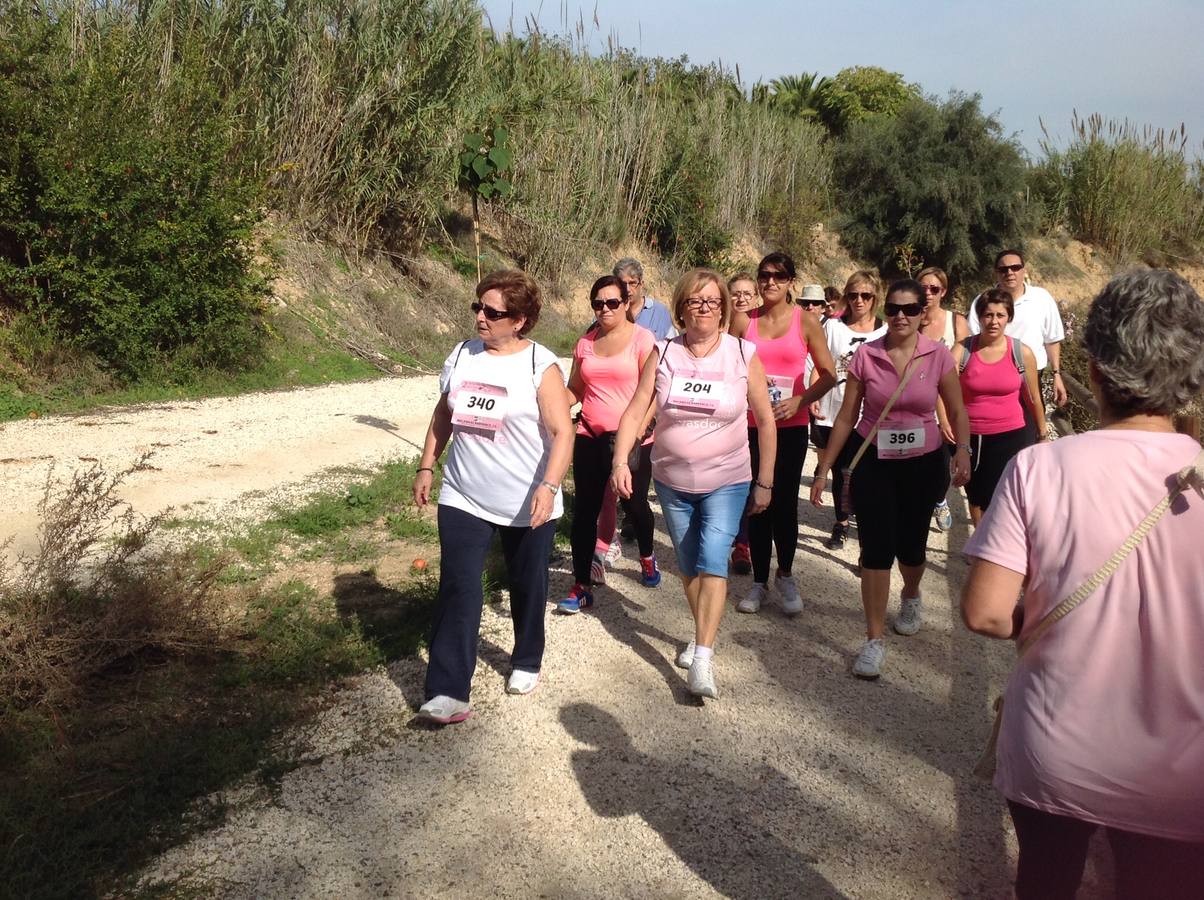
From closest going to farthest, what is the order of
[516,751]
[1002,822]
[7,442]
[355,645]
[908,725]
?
[1002,822]
[516,751]
[908,725]
[355,645]
[7,442]

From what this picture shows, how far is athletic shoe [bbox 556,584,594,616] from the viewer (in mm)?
5691

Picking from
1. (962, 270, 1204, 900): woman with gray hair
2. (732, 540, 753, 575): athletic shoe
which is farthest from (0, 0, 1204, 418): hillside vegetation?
(962, 270, 1204, 900): woman with gray hair

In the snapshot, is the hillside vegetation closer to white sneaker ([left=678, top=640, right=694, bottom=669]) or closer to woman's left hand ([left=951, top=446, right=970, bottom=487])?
white sneaker ([left=678, top=640, right=694, bottom=669])

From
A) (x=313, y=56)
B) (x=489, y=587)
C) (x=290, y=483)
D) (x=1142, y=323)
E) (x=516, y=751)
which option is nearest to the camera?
(x=1142, y=323)

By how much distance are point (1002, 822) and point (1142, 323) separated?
234cm

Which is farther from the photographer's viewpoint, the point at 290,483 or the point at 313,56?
the point at 313,56

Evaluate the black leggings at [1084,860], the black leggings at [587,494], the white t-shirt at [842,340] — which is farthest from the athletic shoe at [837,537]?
the black leggings at [1084,860]

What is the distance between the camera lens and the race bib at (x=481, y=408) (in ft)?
13.9

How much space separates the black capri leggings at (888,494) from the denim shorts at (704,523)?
23.7 inches

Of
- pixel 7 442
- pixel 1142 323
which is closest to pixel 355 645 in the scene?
pixel 1142 323

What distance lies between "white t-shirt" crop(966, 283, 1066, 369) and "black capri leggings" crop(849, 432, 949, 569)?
2357 millimetres

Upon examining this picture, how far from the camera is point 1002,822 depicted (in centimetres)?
364

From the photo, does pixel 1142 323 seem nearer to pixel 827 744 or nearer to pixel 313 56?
pixel 827 744

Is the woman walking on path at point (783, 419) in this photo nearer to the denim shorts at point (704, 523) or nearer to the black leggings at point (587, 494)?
the black leggings at point (587, 494)
